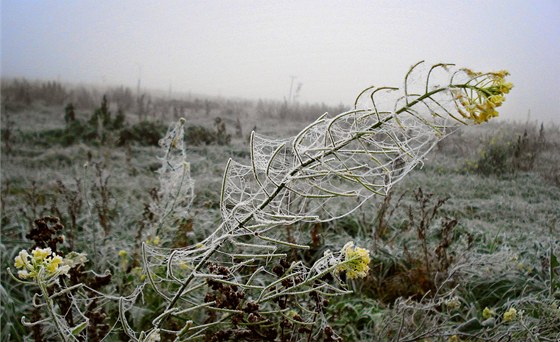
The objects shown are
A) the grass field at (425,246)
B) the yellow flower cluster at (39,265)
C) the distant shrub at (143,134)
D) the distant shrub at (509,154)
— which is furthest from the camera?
the distant shrub at (143,134)

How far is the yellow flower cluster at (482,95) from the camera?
2.04 feet

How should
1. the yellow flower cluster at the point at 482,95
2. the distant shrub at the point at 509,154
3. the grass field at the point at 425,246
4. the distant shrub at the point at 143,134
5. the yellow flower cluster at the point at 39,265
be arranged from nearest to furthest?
the yellow flower cluster at the point at 482,95, the yellow flower cluster at the point at 39,265, the grass field at the point at 425,246, the distant shrub at the point at 509,154, the distant shrub at the point at 143,134

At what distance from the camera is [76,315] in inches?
56.1

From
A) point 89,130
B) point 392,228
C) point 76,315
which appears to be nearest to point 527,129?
point 392,228

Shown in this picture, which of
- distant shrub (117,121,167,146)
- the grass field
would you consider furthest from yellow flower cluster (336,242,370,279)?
distant shrub (117,121,167,146)

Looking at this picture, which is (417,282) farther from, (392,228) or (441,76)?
(441,76)

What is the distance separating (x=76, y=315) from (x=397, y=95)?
3.99 feet

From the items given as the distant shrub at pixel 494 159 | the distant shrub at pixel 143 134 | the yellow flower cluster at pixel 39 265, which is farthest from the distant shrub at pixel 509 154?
the distant shrub at pixel 143 134

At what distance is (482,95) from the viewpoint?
63 cm

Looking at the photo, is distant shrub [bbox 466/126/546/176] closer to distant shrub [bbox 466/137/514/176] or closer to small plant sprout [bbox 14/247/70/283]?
distant shrub [bbox 466/137/514/176]

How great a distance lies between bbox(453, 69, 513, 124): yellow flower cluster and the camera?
62 cm

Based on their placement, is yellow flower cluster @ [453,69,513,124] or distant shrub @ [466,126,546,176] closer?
yellow flower cluster @ [453,69,513,124]

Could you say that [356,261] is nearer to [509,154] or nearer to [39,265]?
→ [39,265]

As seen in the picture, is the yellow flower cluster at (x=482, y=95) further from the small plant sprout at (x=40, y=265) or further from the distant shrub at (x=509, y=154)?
the distant shrub at (x=509, y=154)
